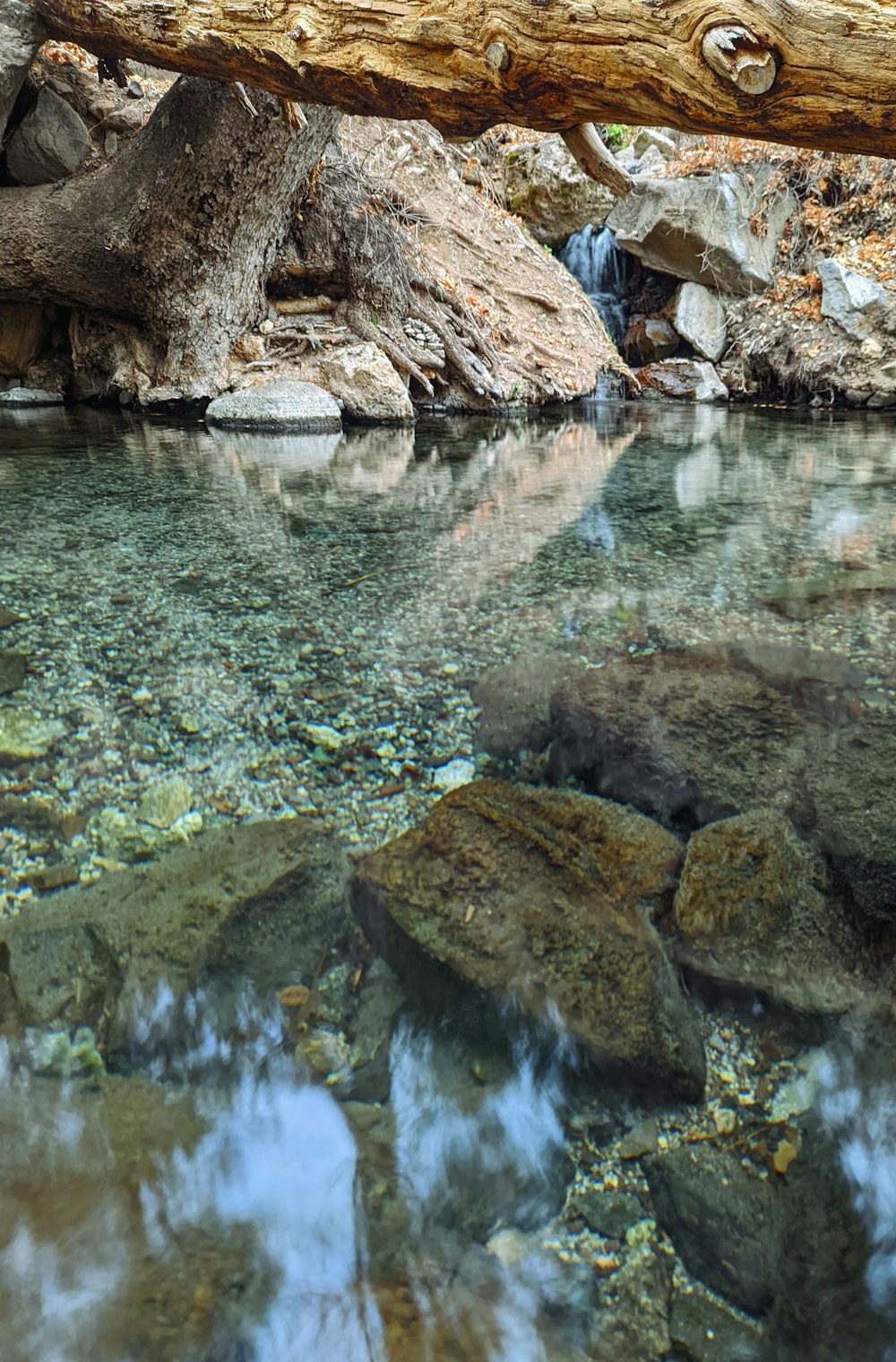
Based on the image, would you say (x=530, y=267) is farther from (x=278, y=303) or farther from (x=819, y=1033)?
(x=819, y=1033)

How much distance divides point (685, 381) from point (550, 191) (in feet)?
14.4

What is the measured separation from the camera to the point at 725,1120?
1.26 meters

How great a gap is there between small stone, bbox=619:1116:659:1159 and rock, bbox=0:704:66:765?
168 cm

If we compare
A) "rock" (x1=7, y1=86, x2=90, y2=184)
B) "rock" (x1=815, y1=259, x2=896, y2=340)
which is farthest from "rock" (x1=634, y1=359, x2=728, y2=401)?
"rock" (x1=7, y1=86, x2=90, y2=184)

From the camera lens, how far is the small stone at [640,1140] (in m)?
1.21

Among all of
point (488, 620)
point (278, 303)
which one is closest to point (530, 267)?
point (278, 303)

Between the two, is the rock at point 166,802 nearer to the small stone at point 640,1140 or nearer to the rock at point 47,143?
the small stone at point 640,1140

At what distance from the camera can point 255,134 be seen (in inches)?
274

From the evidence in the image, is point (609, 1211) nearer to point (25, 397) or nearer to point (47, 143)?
point (47, 143)

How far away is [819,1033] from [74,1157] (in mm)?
1230

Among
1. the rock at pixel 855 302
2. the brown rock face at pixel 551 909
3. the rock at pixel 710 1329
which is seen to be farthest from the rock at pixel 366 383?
the rock at pixel 710 1329

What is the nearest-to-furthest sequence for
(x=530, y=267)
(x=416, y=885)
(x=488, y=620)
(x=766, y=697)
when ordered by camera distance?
(x=416, y=885) → (x=766, y=697) → (x=488, y=620) → (x=530, y=267)

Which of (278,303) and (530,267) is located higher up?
(530,267)

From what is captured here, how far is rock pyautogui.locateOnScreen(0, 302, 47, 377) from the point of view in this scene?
9.40m
